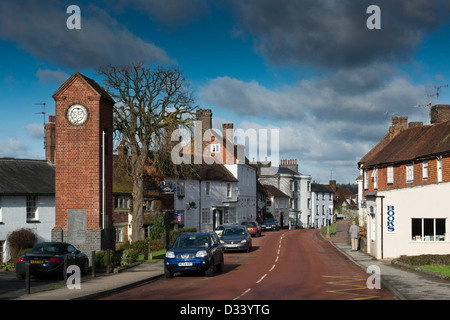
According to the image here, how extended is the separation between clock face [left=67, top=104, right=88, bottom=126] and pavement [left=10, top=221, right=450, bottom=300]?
25.4 ft

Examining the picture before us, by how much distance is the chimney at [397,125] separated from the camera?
4841cm

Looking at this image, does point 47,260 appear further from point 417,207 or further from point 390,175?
point 390,175

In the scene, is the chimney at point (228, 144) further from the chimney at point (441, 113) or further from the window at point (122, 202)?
the chimney at point (441, 113)

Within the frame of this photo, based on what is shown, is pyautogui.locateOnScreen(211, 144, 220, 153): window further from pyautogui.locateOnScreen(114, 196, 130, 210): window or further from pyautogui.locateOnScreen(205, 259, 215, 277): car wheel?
pyautogui.locateOnScreen(205, 259, 215, 277): car wheel

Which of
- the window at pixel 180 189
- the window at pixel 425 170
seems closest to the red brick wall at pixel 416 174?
the window at pixel 425 170

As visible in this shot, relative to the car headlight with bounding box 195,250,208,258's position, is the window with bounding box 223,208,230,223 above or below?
below

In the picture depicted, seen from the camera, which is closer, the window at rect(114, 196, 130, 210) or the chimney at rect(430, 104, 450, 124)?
the chimney at rect(430, 104, 450, 124)

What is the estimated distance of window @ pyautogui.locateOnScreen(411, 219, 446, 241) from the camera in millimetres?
27469

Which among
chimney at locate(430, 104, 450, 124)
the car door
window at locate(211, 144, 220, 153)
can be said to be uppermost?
chimney at locate(430, 104, 450, 124)

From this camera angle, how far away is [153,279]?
21.2 metres

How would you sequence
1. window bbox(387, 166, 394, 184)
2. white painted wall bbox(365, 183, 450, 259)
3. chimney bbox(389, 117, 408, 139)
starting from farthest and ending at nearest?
1. chimney bbox(389, 117, 408, 139)
2. window bbox(387, 166, 394, 184)
3. white painted wall bbox(365, 183, 450, 259)

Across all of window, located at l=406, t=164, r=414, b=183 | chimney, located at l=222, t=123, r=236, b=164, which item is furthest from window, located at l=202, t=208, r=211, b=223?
window, located at l=406, t=164, r=414, b=183

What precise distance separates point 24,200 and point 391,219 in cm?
2545
